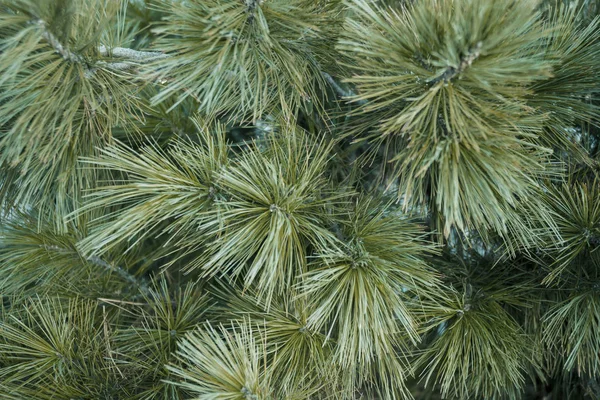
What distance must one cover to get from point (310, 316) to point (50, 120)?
296 millimetres

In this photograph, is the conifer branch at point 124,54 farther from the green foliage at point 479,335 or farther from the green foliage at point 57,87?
the green foliage at point 479,335

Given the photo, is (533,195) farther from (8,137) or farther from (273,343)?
(8,137)

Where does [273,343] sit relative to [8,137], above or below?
below

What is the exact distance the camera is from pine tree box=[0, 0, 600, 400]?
46 cm

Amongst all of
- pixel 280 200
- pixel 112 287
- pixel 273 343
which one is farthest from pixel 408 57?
pixel 112 287

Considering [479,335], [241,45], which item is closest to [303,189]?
[241,45]

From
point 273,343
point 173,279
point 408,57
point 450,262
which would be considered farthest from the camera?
point 173,279

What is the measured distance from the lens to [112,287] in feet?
2.29

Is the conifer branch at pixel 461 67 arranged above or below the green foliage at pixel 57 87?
above

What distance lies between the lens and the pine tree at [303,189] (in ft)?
1.50

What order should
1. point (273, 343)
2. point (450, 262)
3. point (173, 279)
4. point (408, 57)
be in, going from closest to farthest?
point (408, 57) → point (273, 343) → point (450, 262) → point (173, 279)

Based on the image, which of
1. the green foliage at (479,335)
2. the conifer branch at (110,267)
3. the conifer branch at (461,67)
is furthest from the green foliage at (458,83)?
the conifer branch at (110,267)

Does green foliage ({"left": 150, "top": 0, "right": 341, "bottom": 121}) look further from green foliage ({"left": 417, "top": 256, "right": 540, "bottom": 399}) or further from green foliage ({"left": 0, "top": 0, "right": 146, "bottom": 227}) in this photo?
green foliage ({"left": 417, "top": 256, "right": 540, "bottom": 399})

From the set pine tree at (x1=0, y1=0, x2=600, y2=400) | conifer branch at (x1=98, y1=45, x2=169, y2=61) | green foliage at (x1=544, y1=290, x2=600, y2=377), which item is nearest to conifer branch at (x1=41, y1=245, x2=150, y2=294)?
pine tree at (x1=0, y1=0, x2=600, y2=400)
